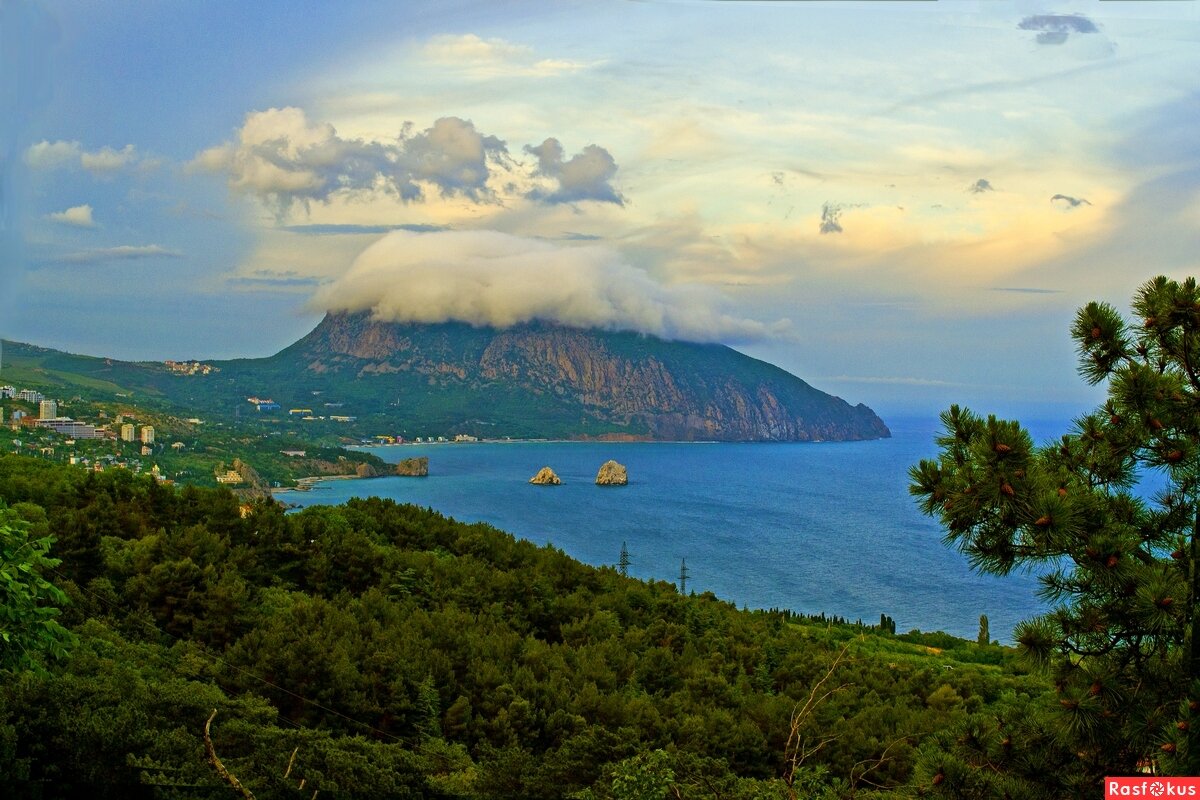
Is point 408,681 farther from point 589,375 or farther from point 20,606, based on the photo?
point 589,375

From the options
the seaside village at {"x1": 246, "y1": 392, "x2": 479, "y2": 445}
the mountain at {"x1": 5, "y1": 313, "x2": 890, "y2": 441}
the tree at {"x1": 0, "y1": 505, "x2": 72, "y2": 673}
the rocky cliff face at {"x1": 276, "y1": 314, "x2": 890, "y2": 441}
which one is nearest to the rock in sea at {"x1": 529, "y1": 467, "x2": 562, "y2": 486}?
the seaside village at {"x1": 246, "y1": 392, "x2": 479, "y2": 445}

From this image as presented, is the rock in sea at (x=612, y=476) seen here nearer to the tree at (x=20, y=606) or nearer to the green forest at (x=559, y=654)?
the green forest at (x=559, y=654)

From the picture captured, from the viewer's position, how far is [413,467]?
151 ft

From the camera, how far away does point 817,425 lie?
63.2 meters

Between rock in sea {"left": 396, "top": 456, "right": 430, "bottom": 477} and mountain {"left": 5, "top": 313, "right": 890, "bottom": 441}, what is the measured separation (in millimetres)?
10711

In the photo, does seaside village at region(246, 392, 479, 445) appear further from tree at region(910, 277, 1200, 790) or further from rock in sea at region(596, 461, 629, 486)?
tree at region(910, 277, 1200, 790)

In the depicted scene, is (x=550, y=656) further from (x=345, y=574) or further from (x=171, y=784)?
(x=171, y=784)

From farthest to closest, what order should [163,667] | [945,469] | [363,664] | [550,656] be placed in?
[550,656] → [363,664] → [163,667] → [945,469]

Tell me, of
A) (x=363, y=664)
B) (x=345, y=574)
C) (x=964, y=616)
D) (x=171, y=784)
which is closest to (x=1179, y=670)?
(x=171, y=784)

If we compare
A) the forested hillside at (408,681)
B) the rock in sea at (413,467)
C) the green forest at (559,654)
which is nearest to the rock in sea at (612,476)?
the rock in sea at (413,467)

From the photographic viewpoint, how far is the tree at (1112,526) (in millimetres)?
2137

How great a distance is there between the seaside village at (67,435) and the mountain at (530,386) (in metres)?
33.3

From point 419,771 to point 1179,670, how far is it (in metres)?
2.90

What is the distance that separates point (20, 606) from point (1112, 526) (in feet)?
9.53
